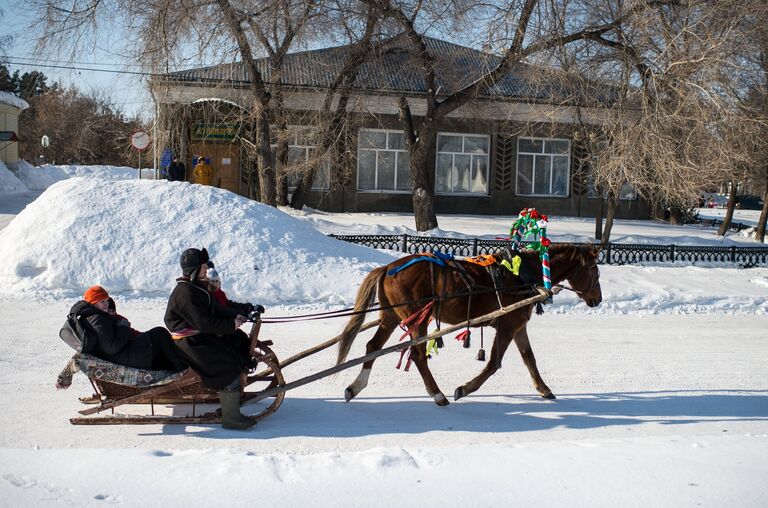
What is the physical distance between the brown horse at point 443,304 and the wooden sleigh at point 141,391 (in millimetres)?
1315

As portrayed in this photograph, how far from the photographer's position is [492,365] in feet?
24.8

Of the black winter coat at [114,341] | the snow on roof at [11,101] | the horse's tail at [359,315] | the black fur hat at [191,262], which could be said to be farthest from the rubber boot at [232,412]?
the snow on roof at [11,101]

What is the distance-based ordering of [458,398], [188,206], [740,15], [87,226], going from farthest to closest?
1. [740,15]
2. [188,206]
3. [87,226]
4. [458,398]

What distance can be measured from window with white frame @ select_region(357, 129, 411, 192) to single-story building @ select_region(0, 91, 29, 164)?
69.5ft

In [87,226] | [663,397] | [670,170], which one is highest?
[670,170]

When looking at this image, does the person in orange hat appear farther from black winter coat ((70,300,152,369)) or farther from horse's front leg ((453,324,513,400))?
horse's front leg ((453,324,513,400))

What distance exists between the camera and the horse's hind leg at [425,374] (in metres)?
7.38

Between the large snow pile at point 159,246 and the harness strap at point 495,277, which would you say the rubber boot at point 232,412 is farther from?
the large snow pile at point 159,246

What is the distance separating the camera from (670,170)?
1722 cm

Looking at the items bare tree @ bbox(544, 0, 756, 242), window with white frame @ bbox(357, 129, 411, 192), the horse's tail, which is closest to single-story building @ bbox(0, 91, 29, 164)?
window with white frame @ bbox(357, 129, 411, 192)

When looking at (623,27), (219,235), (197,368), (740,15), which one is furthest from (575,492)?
(623,27)

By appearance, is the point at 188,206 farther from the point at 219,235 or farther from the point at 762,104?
the point at 762,104

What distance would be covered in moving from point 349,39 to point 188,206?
780 centimetres

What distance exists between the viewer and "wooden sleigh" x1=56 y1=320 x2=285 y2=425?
618 centimetres
